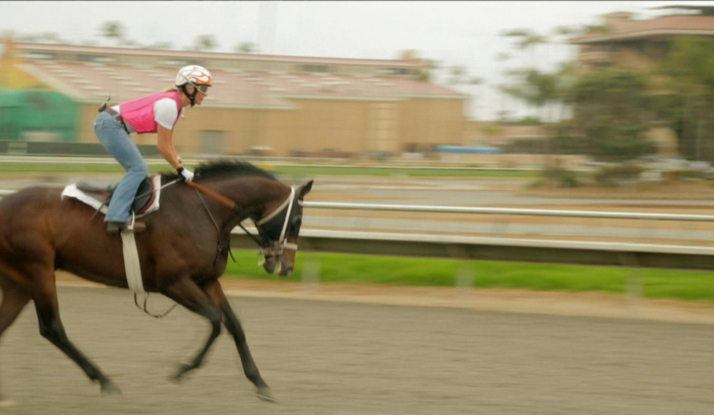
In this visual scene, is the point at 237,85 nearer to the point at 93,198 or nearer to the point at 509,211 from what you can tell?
the point at 509,211

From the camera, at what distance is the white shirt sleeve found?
5.89m

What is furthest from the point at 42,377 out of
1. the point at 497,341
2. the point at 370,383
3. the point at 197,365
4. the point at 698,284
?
the point at 698,284

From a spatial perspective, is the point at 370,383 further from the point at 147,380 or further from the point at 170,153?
the point at 170,153

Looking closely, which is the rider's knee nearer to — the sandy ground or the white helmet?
the white helmet

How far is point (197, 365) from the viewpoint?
19.4 feet

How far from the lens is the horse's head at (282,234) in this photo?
6.10 m

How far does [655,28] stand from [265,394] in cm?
→ 794

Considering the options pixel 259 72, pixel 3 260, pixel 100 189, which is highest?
pixel 259 72

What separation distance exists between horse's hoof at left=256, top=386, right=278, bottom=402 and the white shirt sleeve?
170 centimetres

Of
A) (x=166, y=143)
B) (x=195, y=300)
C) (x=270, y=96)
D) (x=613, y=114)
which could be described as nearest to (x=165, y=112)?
(x=166, y=143)

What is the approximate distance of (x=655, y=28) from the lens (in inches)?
456

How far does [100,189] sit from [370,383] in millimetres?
2090

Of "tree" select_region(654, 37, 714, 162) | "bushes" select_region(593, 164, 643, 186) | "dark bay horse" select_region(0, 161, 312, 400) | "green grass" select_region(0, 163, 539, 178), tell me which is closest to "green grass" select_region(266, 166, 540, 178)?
"green grass" select_region(0, 163, 539, 178)

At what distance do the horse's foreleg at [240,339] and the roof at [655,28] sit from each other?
7.11 m
